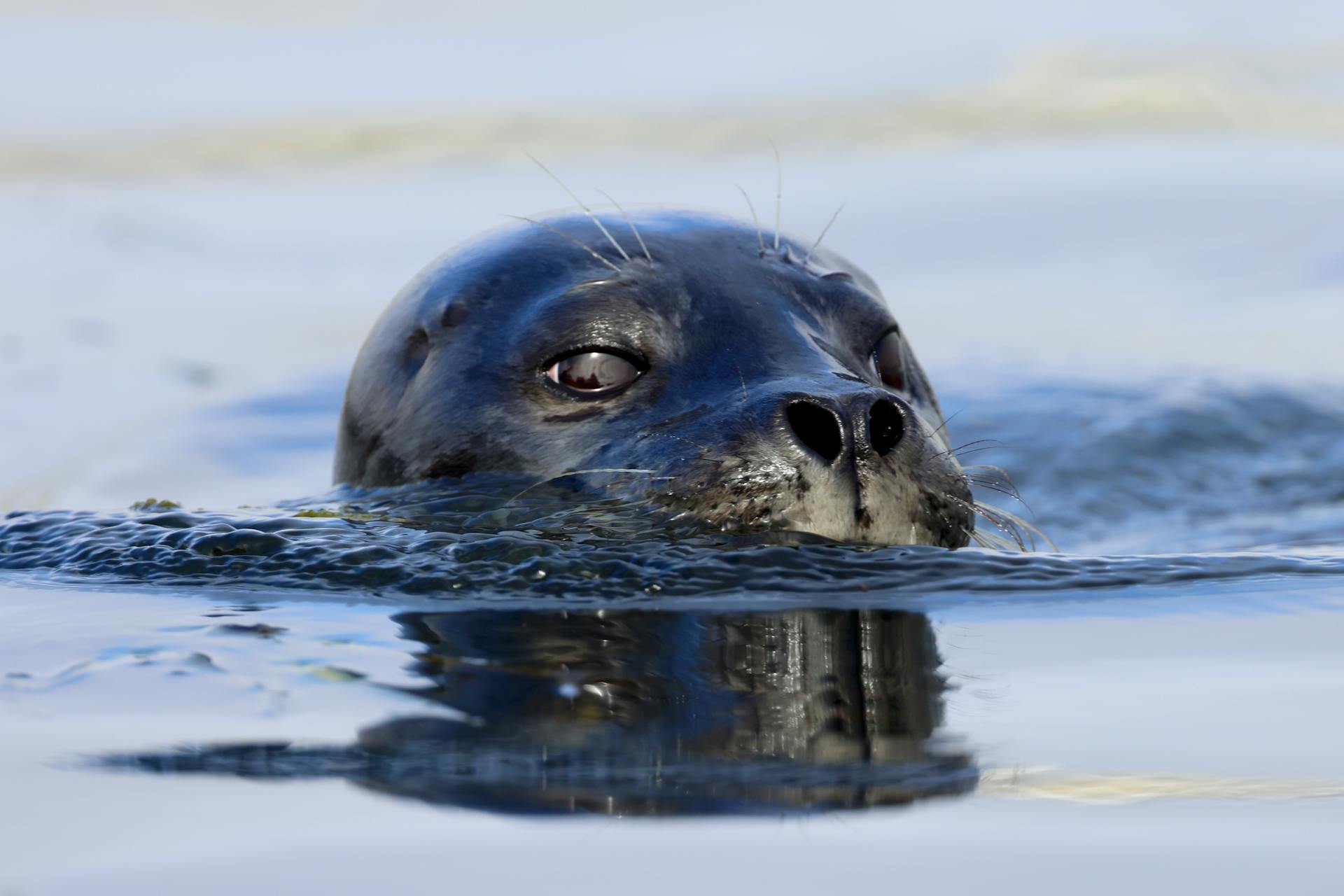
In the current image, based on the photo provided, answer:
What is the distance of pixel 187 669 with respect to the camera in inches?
113

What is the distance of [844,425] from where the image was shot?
357cm

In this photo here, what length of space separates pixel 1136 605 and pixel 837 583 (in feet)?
1.72

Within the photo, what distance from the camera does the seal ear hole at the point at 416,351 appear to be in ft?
15.3

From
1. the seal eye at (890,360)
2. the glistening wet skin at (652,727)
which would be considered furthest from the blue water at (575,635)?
the seal eye at (890,360)

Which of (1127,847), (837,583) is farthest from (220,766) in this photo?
(837,583)

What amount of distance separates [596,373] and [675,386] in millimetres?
230

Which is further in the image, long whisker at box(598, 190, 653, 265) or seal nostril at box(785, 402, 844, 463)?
long whisker at box(598, 190, 653, 265)

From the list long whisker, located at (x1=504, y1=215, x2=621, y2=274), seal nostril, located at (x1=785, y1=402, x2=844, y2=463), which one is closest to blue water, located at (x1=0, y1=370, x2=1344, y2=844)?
seal nostril, located at (x1=785, y1=402, x2=844, y2=463)

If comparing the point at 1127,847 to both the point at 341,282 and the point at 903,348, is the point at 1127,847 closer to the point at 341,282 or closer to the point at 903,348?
the point at 903,348

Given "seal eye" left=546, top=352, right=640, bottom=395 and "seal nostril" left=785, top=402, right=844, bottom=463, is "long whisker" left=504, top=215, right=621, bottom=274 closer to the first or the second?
"seal eye" left=546, top=352, right=640, bottom=395

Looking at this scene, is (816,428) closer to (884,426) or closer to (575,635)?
(884,426)

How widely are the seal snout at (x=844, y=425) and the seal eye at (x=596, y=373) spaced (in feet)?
2.12

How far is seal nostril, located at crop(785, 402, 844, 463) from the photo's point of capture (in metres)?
3.59

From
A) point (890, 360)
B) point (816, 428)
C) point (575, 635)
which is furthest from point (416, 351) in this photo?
point (575, 635)
